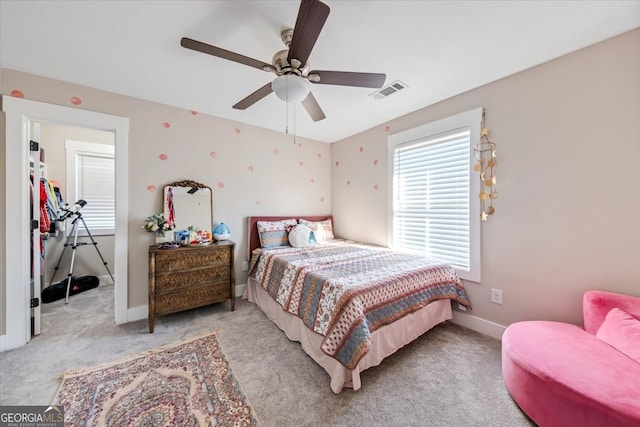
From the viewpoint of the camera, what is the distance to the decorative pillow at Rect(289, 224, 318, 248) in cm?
309

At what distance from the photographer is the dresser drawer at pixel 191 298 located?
2268 mm

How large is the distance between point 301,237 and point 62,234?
352 centimetres

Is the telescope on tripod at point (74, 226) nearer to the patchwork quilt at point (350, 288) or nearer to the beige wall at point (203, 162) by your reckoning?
the beige wall at point (203, 162)

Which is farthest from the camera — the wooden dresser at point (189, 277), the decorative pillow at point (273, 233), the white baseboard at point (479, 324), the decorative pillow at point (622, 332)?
the decorative pillow at point (273, 233)

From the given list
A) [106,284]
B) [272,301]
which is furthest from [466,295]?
[106,284]

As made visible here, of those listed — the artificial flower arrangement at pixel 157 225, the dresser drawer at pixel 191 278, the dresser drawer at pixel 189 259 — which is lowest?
the dresser drawer at pixel 191 278

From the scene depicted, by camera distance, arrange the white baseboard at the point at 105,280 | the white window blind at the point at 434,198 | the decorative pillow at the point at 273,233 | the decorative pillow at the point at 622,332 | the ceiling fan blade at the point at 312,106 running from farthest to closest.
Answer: the white baseboard at the point at 105,280 → the decorative pillow at the point at 273,233 → the white window blind at the point at 434,198 → the ceiling fan blade at the point at 312,106 → the decorative pillow at the point at 622,332

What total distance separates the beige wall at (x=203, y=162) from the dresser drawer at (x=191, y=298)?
0.45 meters

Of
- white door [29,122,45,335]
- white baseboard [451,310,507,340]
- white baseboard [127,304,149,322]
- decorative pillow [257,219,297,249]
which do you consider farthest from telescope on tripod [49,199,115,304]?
white baseboard [451,310,507,340]

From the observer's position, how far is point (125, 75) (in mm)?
2059

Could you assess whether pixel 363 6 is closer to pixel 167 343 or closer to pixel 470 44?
pixel 470 44

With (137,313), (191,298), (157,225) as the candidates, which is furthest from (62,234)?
(191,298)

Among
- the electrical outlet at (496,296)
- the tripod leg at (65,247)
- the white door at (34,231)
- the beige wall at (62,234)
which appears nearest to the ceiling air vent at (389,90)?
the electrical outlet at (496,296)

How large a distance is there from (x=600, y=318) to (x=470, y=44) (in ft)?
6.78
